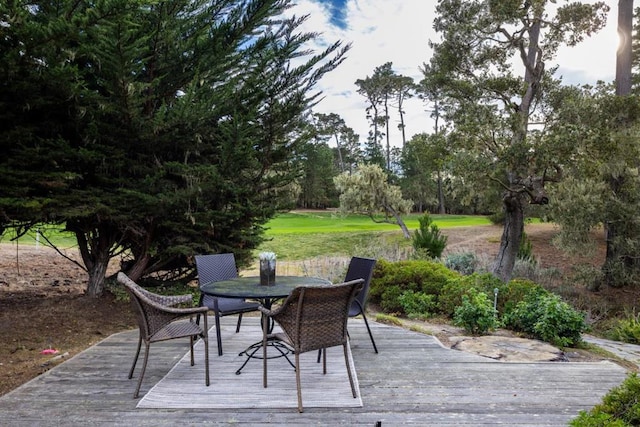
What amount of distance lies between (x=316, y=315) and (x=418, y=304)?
3.64 meters

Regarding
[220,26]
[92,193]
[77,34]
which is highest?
[220,26]

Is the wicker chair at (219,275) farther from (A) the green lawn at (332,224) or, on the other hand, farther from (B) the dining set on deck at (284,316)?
(A) the green lawn at (332,224)

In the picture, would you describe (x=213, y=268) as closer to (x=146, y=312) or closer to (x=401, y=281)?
(x=146, y=312)

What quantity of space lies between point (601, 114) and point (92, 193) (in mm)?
10056

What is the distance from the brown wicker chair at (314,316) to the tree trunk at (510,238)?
8.38m

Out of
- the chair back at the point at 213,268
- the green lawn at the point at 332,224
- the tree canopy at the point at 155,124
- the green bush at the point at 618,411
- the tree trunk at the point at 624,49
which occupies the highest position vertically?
the tree trunk at the point at 624,49

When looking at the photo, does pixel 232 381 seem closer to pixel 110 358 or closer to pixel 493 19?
pixel 110 358

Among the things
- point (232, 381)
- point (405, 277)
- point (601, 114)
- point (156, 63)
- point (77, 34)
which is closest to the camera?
point (232, 381)

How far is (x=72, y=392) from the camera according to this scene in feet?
9.05

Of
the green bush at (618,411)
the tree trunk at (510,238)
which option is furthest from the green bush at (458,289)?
the tree trunk at (510,238)

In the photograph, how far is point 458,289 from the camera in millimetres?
5762

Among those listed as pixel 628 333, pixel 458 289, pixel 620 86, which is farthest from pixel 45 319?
pixel 620 86

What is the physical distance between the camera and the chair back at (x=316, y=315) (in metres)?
2.54

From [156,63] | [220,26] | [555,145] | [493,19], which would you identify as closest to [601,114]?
[555,145]
